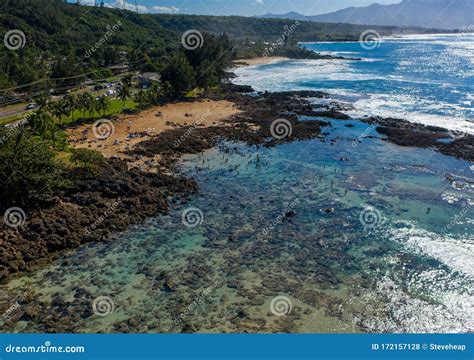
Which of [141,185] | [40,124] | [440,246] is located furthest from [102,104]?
[440,246]

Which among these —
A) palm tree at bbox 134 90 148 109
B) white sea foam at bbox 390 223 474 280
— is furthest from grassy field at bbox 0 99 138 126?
white sea foam at bbox 390 223 474 280

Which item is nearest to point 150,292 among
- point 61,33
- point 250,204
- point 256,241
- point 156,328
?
point 156,328

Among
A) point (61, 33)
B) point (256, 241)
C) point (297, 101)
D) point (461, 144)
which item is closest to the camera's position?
point (256, 241)

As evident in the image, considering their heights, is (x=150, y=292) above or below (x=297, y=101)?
below

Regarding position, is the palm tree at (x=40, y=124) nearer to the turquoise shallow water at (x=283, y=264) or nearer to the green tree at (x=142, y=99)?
the turquoise shallow water at (x=283, y=264)

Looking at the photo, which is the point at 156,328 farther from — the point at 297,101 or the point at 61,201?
the point at 297,101

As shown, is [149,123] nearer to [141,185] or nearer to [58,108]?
[58,108]

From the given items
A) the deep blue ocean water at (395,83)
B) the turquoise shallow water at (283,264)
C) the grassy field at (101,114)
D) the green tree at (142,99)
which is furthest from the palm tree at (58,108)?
the deep blue ocean water at (395,83)
